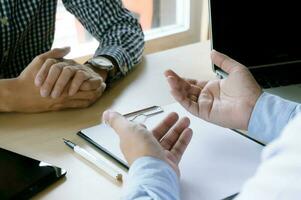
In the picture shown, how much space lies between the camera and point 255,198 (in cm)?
39

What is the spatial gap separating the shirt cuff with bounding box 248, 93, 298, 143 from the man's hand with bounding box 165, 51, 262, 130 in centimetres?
2

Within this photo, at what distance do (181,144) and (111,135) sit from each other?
15 cm

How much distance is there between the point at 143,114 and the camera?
0.93 meters

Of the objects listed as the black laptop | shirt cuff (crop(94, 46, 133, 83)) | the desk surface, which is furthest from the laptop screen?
shirt cuff (crop(94, 46, 133, 83))

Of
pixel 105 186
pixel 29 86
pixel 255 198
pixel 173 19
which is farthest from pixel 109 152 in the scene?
pixel 173 19

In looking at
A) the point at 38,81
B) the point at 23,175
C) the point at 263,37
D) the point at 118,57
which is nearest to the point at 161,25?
the point at 118,57

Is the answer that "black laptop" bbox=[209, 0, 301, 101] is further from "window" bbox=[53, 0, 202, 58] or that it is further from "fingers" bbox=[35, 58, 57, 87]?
"window" bbox=[53, 0, 202, 58]

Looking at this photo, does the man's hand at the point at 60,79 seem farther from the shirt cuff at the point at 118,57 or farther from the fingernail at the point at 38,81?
the shirt cuff at the point at 118,57

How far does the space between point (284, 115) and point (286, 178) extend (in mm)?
462

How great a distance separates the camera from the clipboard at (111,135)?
801 mm

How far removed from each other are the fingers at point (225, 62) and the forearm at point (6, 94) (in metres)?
0.44

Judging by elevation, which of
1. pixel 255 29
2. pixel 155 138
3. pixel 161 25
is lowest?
pixel 161 25

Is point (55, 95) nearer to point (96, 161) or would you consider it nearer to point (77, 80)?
point (77, 80)

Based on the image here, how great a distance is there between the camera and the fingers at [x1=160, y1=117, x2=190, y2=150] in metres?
0.78
